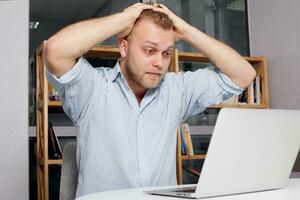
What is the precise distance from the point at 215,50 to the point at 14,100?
5.70 ft

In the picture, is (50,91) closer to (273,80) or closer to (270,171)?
(273,80)

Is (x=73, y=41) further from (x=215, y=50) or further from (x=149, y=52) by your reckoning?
(x=215, y=50)

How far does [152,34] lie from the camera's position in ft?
5.12

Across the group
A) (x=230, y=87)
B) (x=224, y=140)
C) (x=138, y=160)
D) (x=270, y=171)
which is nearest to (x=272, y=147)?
→ (x=270, y=171)

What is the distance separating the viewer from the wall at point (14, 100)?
9.40 ft

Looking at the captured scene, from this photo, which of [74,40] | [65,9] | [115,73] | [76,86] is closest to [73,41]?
[74,40]

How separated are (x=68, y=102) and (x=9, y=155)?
1.54 m

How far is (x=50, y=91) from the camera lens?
2984 millimetres

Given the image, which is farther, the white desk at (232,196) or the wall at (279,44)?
the wall at (279,44)

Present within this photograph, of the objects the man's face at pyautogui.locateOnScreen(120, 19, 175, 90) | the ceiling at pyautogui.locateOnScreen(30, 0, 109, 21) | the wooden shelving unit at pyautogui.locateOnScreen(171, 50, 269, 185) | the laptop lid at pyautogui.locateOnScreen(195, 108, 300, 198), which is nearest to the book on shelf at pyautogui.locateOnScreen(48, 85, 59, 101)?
the ceiling at pyautogui.locateOnScreen(30, 0, 109, 21)

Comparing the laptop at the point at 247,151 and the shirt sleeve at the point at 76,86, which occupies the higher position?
the shirt sleeve at the point at 76,86

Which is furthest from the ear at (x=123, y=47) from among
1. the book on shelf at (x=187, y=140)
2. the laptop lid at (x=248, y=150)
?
the book on shelf at (x=187, y=140)

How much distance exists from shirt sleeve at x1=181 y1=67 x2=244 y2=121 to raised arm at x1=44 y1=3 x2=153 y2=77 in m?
0.41

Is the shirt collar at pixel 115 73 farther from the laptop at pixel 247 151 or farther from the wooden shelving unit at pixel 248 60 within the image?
the wooden shelving unit at pixel 248 60
